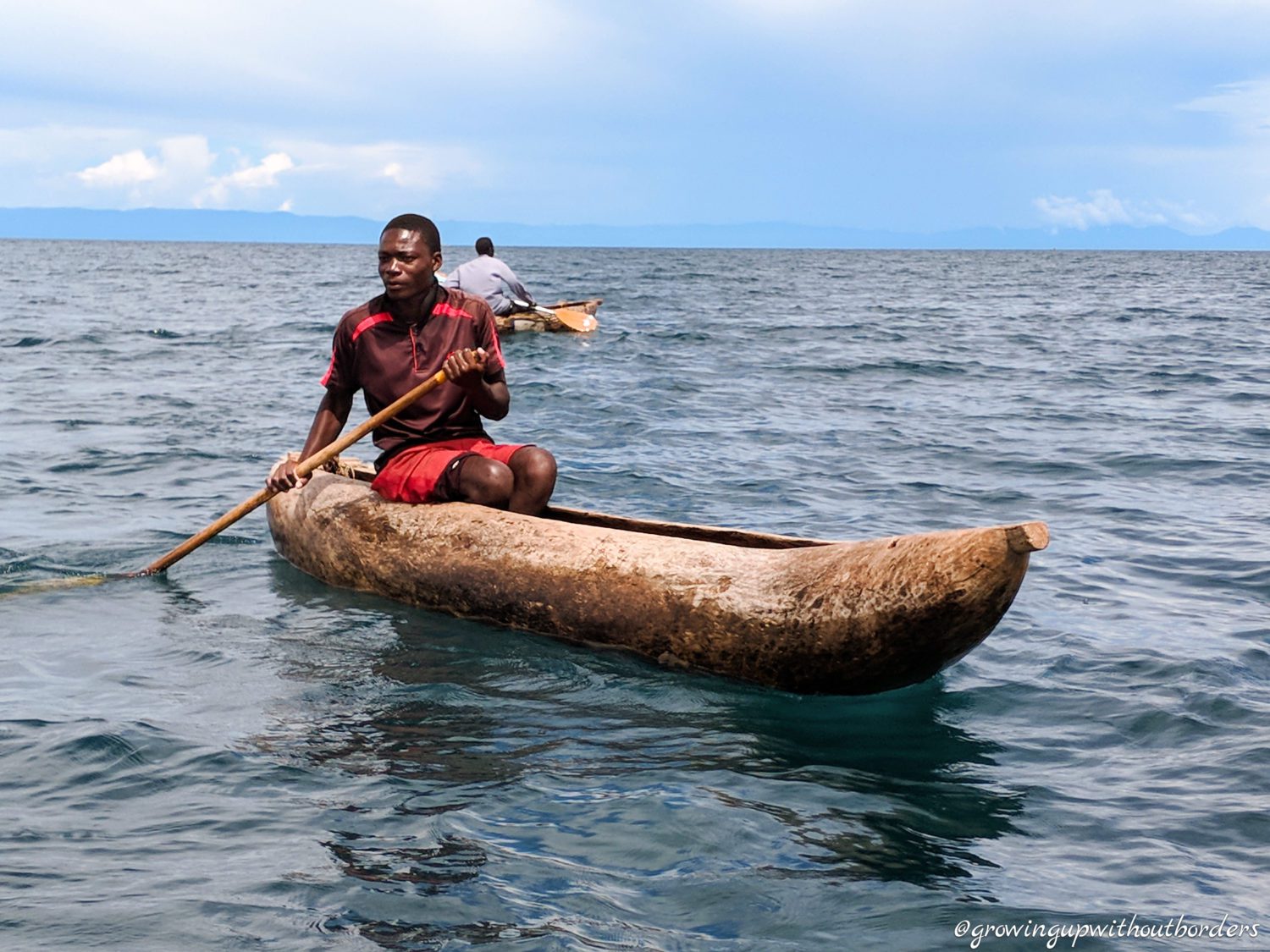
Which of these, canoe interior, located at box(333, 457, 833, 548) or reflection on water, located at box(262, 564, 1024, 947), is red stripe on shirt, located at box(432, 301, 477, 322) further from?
reflection on water, located at box(262, 564, 1024, 947)

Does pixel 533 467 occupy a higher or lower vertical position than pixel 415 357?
lower

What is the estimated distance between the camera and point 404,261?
6145 millimetres

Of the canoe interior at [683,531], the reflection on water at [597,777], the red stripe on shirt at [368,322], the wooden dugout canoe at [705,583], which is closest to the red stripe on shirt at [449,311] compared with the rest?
the red stripe on shirt at [368,322]

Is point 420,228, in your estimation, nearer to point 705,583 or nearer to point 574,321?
point 705,583

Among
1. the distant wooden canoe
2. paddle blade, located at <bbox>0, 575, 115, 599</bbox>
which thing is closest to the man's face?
paddle blade, located at <bbox>0, 575, 115, 599</bbox>

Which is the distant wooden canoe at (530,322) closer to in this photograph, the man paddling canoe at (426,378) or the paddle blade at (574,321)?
the paddle blade at (574,321)

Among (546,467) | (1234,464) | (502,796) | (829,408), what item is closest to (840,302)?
(829,408)

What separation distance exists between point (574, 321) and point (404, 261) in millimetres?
16455

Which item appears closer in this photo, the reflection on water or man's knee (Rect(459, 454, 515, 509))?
the reflection on water

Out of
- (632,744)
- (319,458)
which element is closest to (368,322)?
(319,458)

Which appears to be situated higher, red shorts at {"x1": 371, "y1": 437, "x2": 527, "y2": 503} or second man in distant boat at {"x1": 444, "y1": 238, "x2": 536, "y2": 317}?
second man in distant boat at {"x1": 444, "y1": 238, "x2": 536, "y2": 317}

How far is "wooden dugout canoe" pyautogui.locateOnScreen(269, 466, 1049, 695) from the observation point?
182 inches

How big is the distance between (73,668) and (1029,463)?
8399 millimetres

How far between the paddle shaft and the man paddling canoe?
4.4 inches
